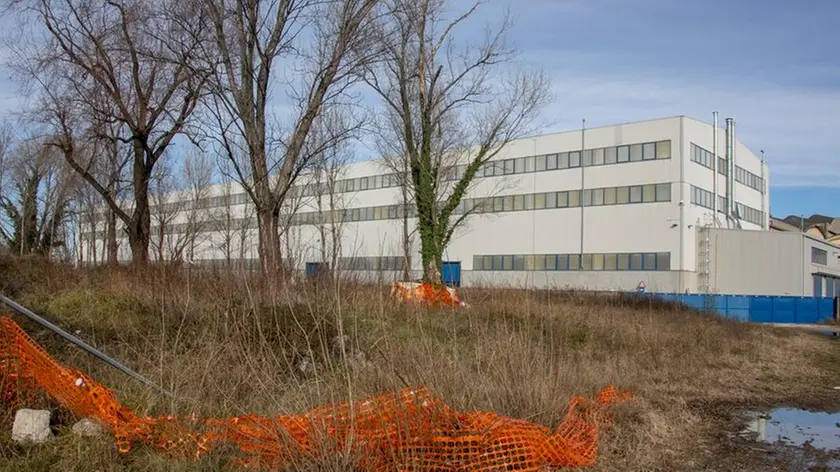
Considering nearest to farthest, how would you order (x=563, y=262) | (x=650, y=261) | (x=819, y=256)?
(x=650, y=261)
(x=563, y=262)
(x=819, y=256)

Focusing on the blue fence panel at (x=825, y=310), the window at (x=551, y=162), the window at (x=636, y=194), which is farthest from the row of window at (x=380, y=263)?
the blue fence panel at (x=825, y=310)

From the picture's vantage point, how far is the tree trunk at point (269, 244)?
959cm

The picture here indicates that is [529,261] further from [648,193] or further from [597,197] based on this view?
[648,193]

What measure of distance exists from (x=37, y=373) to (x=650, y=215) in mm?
42913

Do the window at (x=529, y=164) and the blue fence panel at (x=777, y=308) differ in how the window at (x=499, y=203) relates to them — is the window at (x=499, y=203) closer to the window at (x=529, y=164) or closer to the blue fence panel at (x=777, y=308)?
the window at (x=529, y=164)

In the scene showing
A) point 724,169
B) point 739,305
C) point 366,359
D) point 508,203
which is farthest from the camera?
point 508,203

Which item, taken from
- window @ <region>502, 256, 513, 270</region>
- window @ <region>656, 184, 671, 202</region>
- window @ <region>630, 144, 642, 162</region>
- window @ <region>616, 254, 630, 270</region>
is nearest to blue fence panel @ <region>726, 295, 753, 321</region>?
window @ <region>616, 254, 630, 270</region>

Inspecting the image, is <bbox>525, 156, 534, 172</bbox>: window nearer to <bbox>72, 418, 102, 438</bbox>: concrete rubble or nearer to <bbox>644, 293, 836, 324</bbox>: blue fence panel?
<bbox>644, 293, 836, 324</bbox>: blue fence panel

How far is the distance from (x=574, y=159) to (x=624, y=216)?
548 cm

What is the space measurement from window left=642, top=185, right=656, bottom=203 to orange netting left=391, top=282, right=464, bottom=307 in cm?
3539

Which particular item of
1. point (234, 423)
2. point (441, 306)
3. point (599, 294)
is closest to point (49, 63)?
point (441, 306)

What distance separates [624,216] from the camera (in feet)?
150

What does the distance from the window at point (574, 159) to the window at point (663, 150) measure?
17.5 ft

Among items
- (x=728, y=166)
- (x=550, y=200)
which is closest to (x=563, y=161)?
(x=550, y=200)
